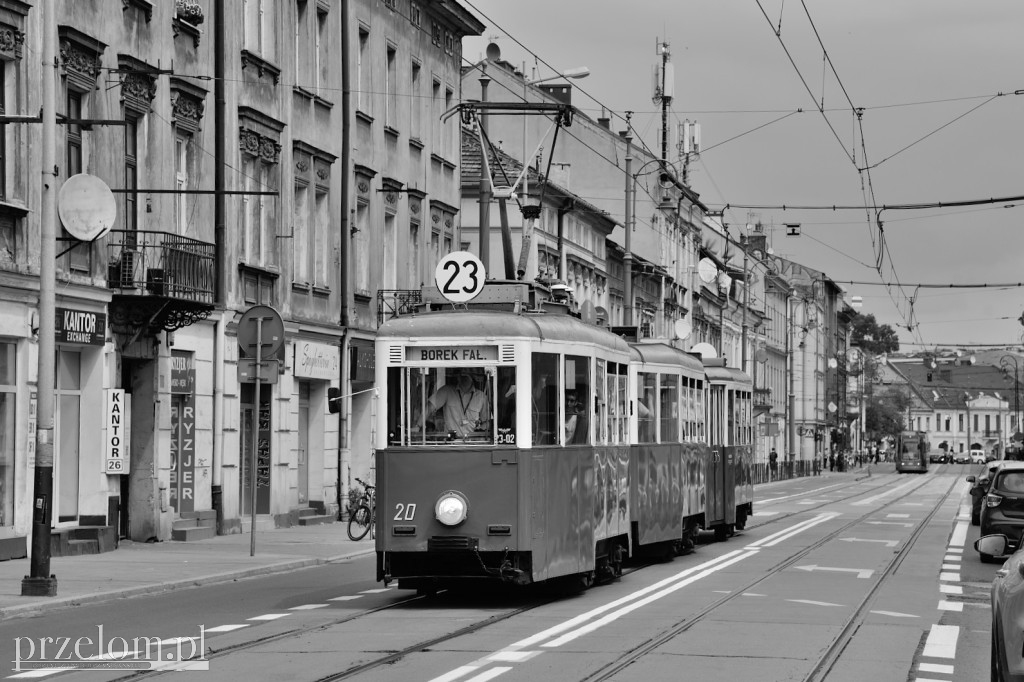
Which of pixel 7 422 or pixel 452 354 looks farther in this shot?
pixel 7 422

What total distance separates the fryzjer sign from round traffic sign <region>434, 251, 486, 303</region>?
639 cm

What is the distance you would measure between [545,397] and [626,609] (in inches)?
90.7

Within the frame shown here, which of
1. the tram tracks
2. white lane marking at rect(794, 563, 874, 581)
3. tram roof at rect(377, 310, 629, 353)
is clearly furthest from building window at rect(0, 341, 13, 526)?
white lane marking at rect(794, 563, 874, 581)

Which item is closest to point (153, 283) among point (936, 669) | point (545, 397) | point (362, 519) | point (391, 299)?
point (362, 519)

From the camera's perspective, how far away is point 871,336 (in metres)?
189

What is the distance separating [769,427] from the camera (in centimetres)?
7412

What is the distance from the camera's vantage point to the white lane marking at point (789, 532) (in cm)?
2903

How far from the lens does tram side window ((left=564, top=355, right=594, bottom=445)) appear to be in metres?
18.4

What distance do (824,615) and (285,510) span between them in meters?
18.8

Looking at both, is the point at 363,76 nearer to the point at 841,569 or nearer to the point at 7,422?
the point at 7,422

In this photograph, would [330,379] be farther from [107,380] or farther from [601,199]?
[601,199]

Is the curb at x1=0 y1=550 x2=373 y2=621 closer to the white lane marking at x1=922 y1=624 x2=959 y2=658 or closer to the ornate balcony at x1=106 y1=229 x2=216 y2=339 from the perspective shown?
the ornate balcony at x1=106 y1=229 x2=216 y2=339

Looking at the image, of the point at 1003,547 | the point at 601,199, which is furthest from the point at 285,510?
the point at 601,199

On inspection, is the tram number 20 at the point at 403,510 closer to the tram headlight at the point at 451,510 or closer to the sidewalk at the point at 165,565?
the tram headlight at the point at 451,510
